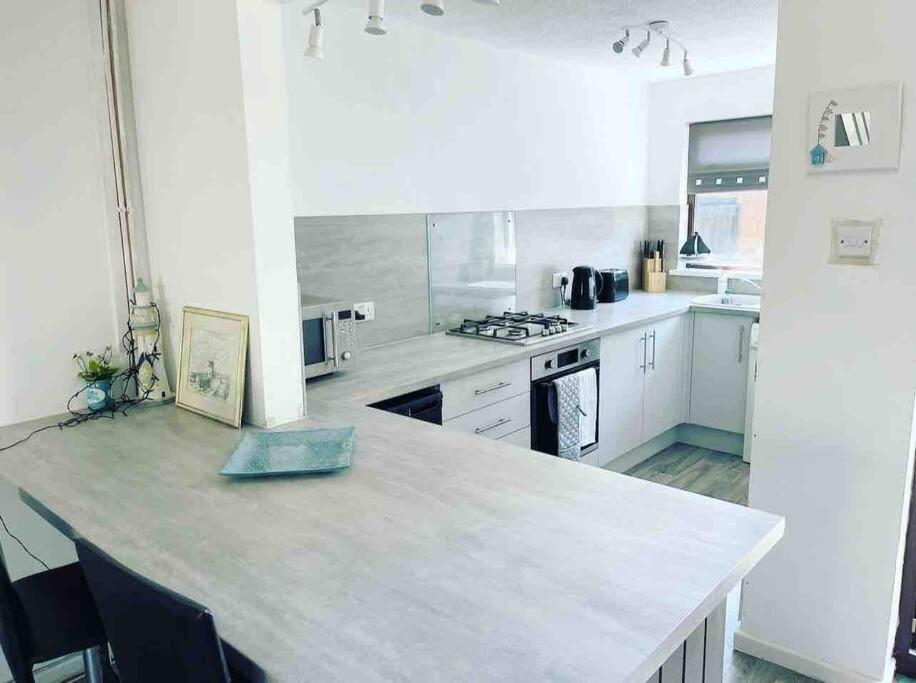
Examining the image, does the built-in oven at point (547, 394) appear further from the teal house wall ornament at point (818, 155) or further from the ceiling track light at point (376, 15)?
the ceiling track light at point (376, 15)

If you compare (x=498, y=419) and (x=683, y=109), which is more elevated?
(x=683, y=109)

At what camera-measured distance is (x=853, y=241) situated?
1.93m

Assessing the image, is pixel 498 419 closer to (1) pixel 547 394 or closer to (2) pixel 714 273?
(1) pixel 547 394

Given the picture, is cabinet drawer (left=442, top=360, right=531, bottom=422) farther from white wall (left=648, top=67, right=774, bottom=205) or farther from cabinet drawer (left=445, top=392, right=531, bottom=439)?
white wall (left=648, top=67, right=774, bottom=205)

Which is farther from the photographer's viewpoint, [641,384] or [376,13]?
[641,384]

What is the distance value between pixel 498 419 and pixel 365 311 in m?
0.79

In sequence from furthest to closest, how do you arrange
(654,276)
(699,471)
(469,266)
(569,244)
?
(654,276)
(569,244)
(699,471)
(469,266)

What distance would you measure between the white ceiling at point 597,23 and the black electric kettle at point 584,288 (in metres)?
1.27

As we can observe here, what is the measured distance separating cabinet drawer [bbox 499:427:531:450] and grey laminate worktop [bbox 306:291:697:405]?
0.35 m

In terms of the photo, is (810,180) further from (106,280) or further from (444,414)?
(106,280)

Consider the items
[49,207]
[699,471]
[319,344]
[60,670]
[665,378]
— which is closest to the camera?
[49,207]

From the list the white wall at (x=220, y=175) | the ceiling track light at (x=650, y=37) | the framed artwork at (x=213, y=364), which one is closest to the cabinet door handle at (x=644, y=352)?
the ceiling track light at (x=650, y=37)

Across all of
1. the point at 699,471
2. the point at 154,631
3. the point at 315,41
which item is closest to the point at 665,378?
the point at 699,471

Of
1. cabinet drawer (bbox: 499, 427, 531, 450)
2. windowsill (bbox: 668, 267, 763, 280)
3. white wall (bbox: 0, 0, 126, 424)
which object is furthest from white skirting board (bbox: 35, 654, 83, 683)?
windowsill (bbox: 668, 267, 763, 280)
